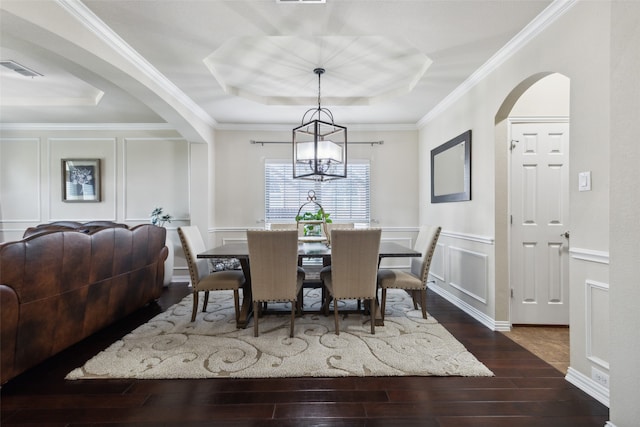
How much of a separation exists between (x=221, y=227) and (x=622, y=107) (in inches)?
195

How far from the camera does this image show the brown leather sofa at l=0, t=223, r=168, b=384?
6.14 ft

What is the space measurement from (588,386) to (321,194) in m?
4.00

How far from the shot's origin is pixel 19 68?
3270 millimetres

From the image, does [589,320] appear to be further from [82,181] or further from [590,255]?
[82,181]

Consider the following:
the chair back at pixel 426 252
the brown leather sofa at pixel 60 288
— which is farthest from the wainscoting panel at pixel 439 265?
the brown leather sofa at pixel 60 288

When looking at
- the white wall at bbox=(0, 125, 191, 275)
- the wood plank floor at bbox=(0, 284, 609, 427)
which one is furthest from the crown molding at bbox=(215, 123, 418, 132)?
the wood plank floor at bbox=(0, 284, 609, 427)

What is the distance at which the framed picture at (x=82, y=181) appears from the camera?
503cm

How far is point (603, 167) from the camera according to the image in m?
1.80

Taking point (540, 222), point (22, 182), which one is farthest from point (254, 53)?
point (22, 182)

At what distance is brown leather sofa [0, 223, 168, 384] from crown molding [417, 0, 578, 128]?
12.9ft

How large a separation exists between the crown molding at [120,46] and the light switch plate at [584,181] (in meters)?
3.65

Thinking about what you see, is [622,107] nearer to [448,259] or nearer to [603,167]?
[603,167]

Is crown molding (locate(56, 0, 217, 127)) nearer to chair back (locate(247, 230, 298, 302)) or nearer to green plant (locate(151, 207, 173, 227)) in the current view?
green plant (locate(151, 207, 173, 227))

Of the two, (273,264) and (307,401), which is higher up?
(273,264)
